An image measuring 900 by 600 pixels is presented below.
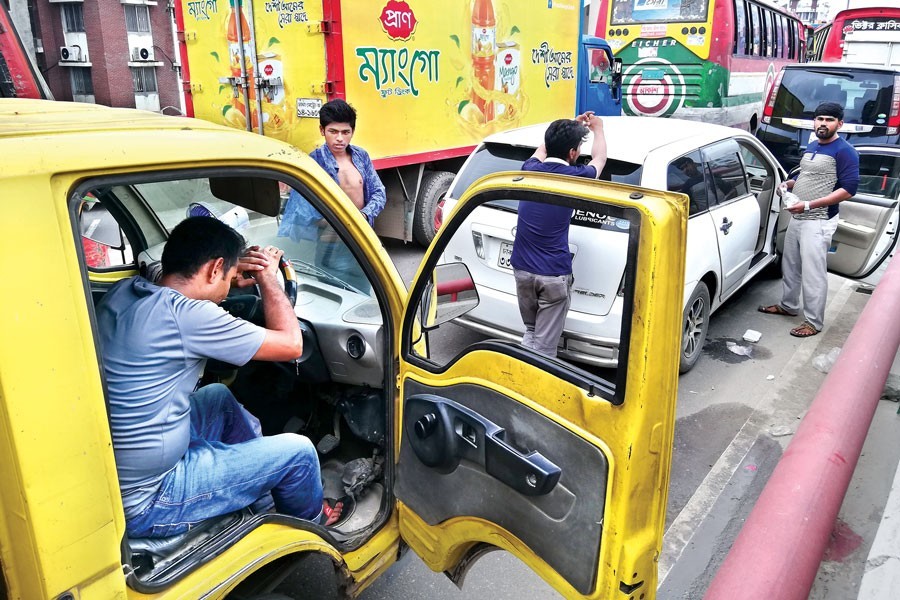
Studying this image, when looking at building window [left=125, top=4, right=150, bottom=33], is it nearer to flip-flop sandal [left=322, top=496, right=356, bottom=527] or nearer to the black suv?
the black suv

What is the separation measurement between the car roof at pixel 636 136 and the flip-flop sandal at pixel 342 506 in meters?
2.69

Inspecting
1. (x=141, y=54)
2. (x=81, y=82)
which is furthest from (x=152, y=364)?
(x=81, y=82)

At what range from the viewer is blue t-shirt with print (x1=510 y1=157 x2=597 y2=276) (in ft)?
12.2

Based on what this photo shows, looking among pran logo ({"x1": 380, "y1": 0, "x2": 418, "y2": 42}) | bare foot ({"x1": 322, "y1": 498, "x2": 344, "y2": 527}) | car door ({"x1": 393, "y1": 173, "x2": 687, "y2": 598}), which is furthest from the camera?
pran logo ({"x1": 380, "y1": 0, "x2": 418, "y2": 42})

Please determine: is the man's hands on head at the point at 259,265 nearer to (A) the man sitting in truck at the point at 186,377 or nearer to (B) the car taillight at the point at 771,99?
(A) the man sitting in truck at the point at 186,377

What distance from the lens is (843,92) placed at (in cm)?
873

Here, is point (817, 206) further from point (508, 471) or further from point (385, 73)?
point (508, 471)

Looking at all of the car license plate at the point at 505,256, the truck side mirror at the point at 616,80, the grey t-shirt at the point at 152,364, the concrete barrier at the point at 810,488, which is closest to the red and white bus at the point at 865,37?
the truck side mirror at the point at 616,80

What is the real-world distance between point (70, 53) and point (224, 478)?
25917 mm

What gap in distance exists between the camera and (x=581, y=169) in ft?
12.5

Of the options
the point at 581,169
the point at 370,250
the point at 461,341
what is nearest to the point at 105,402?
the point at 370,250

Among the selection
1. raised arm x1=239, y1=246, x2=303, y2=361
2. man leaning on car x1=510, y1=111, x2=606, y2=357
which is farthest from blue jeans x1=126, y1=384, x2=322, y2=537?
man leaning on car x1=510, y1=111, x2=606, y2=357

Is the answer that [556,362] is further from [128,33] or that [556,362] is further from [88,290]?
[128,33]

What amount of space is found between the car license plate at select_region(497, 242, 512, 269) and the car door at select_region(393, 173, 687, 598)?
2198 mm
